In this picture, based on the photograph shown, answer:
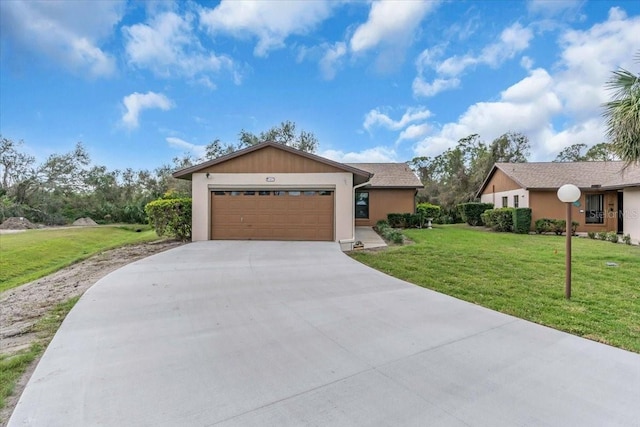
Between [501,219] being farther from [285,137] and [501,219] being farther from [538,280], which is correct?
[285,137]

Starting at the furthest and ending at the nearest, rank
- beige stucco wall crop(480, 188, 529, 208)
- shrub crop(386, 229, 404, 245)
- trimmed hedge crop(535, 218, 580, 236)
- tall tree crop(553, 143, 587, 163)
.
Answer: tall tree crop(553, 143, 587, 163)
beige stucco wall crop(480, 188, 529, 208)
trimmed hedge crop(535, 218, 580, 236)
shrub crop(386, 229, 404, 245)

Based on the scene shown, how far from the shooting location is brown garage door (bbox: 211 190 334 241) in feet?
39.5

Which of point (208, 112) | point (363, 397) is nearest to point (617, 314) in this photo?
point (363, 397)

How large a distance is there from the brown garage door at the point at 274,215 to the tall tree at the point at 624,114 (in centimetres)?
847

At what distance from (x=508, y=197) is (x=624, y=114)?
42.0ft

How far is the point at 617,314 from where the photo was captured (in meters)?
4.64

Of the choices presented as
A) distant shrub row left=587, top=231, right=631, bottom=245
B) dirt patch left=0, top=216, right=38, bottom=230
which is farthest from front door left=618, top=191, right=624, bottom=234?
dirt patch left=0, top=216, right=38, bottom=230

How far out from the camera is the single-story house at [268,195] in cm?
1198

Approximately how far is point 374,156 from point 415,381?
31601mm

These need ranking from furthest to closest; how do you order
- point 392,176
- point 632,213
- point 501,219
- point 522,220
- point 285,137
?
1. point 285,137
2. point 392,176
3. point 501,219
4. point 522,220
5. point 632,213

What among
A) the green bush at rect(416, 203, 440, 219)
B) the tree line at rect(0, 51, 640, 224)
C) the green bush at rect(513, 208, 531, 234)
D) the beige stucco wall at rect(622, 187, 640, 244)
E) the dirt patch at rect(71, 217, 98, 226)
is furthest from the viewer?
the tree line at rect(0, 51, 640, 224)

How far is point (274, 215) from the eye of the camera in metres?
Result: 12.1

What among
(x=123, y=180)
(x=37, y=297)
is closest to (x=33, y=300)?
(x=37, y=297)

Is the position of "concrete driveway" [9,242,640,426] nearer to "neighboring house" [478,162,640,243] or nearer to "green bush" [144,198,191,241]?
"green bush" [144,198,191,241]
